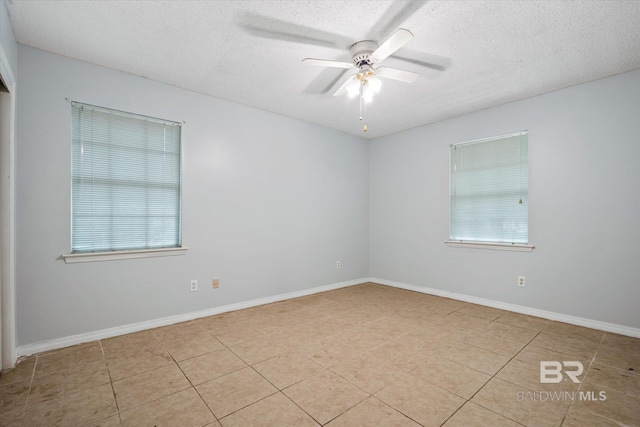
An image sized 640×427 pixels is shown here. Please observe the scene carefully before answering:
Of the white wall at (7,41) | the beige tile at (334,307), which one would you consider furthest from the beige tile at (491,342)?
the white wall at (7,41)

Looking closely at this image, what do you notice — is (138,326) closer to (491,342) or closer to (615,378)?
(491,342)

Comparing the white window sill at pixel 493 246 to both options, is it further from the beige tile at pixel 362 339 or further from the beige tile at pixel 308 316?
the beige tile at pixel 308 316

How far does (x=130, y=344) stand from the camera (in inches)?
103

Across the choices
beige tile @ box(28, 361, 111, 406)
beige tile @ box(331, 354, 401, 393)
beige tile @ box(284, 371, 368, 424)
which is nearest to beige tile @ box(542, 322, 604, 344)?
beige tile @ box(331, 354, 401, 393)

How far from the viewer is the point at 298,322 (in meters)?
3.20

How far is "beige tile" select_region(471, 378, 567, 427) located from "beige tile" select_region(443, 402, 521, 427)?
47 millimetres

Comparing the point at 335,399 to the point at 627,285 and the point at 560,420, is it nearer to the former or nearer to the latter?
the point at 560,420

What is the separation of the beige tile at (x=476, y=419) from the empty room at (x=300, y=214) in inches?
0.4

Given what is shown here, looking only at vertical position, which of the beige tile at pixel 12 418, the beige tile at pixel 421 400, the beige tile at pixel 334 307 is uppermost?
the beige tile at pixel 421 400

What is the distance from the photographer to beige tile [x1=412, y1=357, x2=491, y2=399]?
1954mm

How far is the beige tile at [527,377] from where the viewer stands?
1964 mm

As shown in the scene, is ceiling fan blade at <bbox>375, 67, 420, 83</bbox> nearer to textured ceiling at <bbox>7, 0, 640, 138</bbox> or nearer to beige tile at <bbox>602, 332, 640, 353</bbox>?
textured ceiling at <bbox>7, 0, 640, 138</bbox>

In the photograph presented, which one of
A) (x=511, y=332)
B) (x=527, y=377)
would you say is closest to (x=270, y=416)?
(x=527, y=377)

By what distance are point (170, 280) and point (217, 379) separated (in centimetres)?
147
